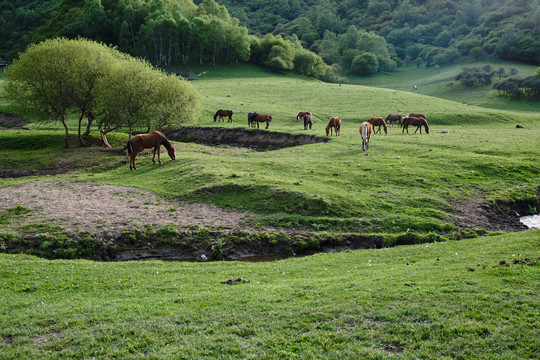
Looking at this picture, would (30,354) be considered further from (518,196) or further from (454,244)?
(518,196)

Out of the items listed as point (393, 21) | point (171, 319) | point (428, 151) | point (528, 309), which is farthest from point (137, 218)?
point (393, 21)

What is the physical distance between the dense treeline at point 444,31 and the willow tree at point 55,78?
122986mm

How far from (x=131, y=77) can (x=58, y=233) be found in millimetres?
20428

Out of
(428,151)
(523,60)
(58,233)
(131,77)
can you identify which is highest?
(523,60)

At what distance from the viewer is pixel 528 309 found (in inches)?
322

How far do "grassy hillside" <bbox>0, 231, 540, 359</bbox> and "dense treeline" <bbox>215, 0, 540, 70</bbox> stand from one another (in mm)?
133034

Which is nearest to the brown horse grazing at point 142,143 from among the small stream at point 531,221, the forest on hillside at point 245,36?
the small stream at point 531,221

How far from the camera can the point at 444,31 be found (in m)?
162

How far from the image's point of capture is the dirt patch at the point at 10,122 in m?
48.4

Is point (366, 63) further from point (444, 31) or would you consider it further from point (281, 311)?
point (281, 311)

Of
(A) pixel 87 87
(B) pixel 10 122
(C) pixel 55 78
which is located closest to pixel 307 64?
(B) pixel 10 122

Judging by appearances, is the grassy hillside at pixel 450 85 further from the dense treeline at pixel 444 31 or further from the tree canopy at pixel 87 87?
the tree canopy at pixel 87 87

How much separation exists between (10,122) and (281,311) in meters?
55.1

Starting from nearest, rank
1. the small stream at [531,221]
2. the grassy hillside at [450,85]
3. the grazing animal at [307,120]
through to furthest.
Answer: the small stream at [531,221], the grazing animal at [307,120], the grassy hillside at [450,85]
